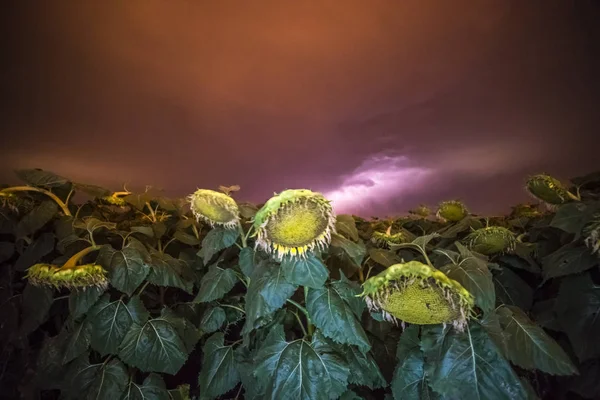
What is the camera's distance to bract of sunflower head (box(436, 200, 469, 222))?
2.06 m

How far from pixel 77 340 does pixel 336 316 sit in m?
1.20

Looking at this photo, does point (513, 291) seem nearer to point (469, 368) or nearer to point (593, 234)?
point (593, 234)

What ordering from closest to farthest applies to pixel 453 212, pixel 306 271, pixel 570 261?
1. pixel 306 271
2. pixel 570 261
3. pixel 453 212

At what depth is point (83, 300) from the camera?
4.93 feet

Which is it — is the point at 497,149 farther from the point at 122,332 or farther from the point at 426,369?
the point at 122,332

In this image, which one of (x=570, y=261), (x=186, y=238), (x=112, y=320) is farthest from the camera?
(x=186, y=238)

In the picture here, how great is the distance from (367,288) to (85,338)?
1.35m

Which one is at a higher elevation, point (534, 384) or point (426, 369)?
point (426, 369)

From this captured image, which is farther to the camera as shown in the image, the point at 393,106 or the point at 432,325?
the point at 393,106

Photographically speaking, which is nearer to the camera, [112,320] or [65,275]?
[65,275]

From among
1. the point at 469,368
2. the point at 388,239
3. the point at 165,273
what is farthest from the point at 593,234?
the point at 165,273

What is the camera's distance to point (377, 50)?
3.02 m

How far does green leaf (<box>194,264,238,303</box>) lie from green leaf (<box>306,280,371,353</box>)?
372mm

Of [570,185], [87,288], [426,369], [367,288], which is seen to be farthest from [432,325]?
[87,288]
